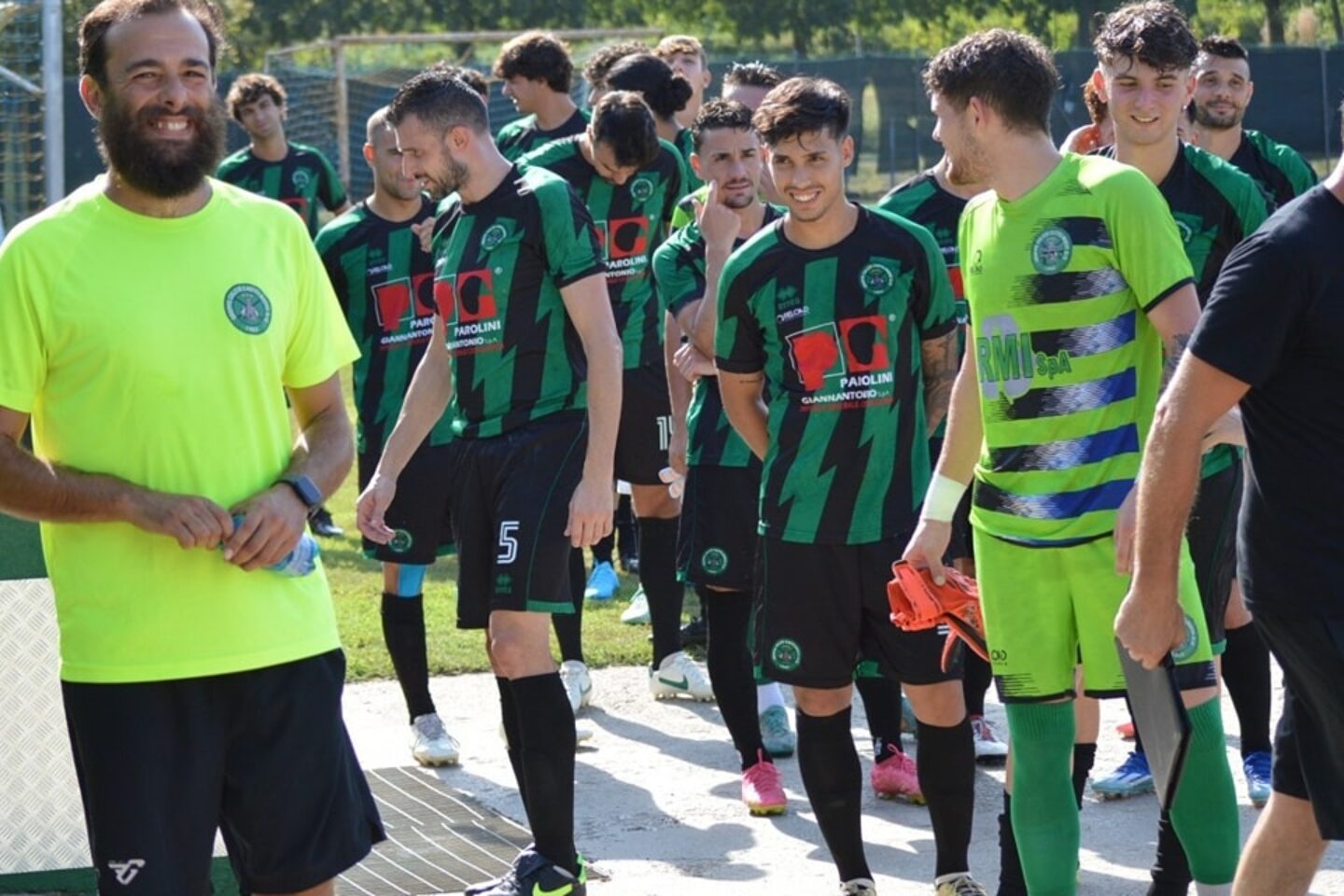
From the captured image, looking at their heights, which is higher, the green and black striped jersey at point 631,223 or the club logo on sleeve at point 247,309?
the green and black striped jersey at point 631,223

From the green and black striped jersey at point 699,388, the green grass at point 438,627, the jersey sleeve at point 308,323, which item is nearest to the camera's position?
the jersey sleeve at point 308,323

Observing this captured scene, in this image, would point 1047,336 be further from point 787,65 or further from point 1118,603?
point 787,65

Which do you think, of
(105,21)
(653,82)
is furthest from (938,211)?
(105,21)

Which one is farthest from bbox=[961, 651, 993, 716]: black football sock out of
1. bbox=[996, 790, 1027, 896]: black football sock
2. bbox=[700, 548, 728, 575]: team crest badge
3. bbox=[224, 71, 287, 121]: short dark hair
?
bbox=[224, 71, 287, 121]: short dark hair

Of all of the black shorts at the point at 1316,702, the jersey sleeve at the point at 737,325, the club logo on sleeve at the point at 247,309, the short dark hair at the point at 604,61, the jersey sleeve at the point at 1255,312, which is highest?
the short dark hair at the point at 604,61

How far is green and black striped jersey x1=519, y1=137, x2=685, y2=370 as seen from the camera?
8.69 meters

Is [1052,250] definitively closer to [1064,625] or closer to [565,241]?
[1064,625]

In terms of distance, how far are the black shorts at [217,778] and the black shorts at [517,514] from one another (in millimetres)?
1778

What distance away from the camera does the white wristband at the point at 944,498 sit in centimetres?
515

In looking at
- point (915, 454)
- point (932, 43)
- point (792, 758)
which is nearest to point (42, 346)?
point (915, 454)

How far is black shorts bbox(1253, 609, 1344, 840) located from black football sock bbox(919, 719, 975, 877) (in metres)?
1.59

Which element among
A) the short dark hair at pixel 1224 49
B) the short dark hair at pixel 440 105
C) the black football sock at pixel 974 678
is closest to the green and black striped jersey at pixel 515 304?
the short dark hair at pixel 440 105

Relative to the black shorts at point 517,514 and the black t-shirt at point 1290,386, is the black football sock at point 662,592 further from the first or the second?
the black t-shirt at point 1290,386

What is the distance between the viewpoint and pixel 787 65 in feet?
107
